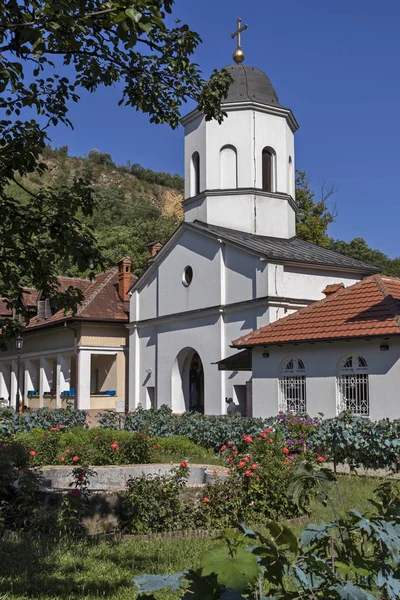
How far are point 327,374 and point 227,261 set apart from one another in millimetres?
8752

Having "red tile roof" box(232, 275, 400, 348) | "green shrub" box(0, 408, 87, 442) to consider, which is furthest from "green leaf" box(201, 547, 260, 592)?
"green shrub" box(0, 408, 87, 442)

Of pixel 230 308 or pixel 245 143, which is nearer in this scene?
pixel 230 308

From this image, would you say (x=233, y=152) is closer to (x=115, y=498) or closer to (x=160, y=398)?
(x=160, y=398)

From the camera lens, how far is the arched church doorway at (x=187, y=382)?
2841cm

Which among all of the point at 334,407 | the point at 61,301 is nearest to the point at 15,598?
the point at 61,301

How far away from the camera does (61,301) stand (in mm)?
6609

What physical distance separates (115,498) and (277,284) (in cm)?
1604

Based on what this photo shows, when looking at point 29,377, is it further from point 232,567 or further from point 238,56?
point 232,567

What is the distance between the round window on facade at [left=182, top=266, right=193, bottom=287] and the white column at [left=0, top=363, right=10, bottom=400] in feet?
73.2

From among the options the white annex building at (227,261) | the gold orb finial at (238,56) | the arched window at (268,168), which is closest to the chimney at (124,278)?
the white annex building at (227,261)

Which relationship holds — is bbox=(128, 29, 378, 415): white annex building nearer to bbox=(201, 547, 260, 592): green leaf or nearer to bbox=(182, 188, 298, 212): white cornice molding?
bbox=(182, 188, 298, 212): white cornice molding

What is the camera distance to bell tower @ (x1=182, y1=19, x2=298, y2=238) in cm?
2767

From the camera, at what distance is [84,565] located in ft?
20.5

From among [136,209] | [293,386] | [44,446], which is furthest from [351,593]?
[136,209]
